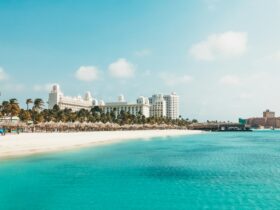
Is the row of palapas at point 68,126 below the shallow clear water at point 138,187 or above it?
above

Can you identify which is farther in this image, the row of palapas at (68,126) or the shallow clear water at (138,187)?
the row of palapas at (68,126)

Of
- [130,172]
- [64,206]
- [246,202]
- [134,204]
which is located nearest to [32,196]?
[64,206]

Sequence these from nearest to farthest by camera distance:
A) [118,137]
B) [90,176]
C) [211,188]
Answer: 1. [211,188]
2. [90,176]
3. [118,137]

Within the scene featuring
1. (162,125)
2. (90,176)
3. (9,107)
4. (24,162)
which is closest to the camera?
(90,176)

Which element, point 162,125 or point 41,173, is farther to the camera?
point 162,125

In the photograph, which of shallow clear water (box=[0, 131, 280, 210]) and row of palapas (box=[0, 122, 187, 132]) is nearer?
shallow clear water (box=[0, 131, 280, 210])

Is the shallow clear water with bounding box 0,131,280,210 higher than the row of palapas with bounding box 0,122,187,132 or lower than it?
lower

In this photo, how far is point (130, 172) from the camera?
30750 mm

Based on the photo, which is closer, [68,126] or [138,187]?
[138,187]

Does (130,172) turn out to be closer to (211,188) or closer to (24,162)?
(211,188)

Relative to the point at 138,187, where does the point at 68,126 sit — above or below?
above

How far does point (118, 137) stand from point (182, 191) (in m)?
83.1

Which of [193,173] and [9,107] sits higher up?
[9,107]

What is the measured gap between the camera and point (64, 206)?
1869 cm
